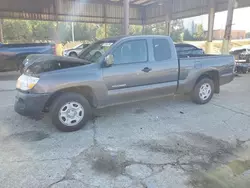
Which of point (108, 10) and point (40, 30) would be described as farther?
point (40, 30)

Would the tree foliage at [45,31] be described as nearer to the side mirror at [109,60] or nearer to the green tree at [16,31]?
the green tree at [16,31]

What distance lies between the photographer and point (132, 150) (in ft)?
11.8

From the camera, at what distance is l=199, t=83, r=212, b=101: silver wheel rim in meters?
6.07

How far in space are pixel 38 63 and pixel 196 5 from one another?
17.8 meters

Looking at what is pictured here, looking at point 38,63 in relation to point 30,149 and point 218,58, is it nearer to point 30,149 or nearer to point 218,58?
point 30,149

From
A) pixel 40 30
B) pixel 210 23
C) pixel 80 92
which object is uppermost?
pixel 40 30

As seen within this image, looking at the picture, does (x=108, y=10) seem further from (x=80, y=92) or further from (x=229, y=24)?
(x=80, y=92)

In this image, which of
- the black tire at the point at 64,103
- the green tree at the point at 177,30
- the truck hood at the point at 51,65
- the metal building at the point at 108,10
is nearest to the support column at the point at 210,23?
the metal building at the point at 108,10

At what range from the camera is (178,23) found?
5262cm

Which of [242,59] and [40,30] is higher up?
[40,30]

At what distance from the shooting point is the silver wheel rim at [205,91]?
6.07m

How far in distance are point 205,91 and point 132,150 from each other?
11.3 ft

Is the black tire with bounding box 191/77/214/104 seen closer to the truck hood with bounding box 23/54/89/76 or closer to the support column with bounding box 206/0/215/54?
the truck hood with bounding box 23/54/89/76

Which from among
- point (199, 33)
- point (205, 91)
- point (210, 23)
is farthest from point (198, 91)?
point (199, 33)
